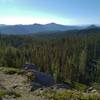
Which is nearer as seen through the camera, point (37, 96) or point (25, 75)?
point (37, 96)

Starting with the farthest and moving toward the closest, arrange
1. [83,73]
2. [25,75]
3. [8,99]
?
[83,73]
[25,75]
[8,99]

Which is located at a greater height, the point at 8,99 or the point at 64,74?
the point at 8,99

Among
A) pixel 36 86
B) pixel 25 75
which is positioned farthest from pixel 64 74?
pixel 36 86

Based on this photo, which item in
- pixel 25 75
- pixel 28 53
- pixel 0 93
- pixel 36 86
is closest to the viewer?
pixel 0 93

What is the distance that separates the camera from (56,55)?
530 ft

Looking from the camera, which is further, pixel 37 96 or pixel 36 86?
pixel 36 86

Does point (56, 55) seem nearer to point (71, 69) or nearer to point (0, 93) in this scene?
point (71, 69)

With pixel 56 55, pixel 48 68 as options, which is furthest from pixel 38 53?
pixel 48 68

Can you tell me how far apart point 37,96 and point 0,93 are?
4.43m

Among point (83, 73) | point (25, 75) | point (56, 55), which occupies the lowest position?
point (83, 73)

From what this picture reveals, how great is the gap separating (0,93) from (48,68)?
108934 mm

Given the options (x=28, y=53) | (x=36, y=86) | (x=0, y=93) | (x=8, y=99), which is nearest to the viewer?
(x=8, y=99)

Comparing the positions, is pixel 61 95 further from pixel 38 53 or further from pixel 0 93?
pixel 38 53

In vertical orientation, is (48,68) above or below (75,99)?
below
